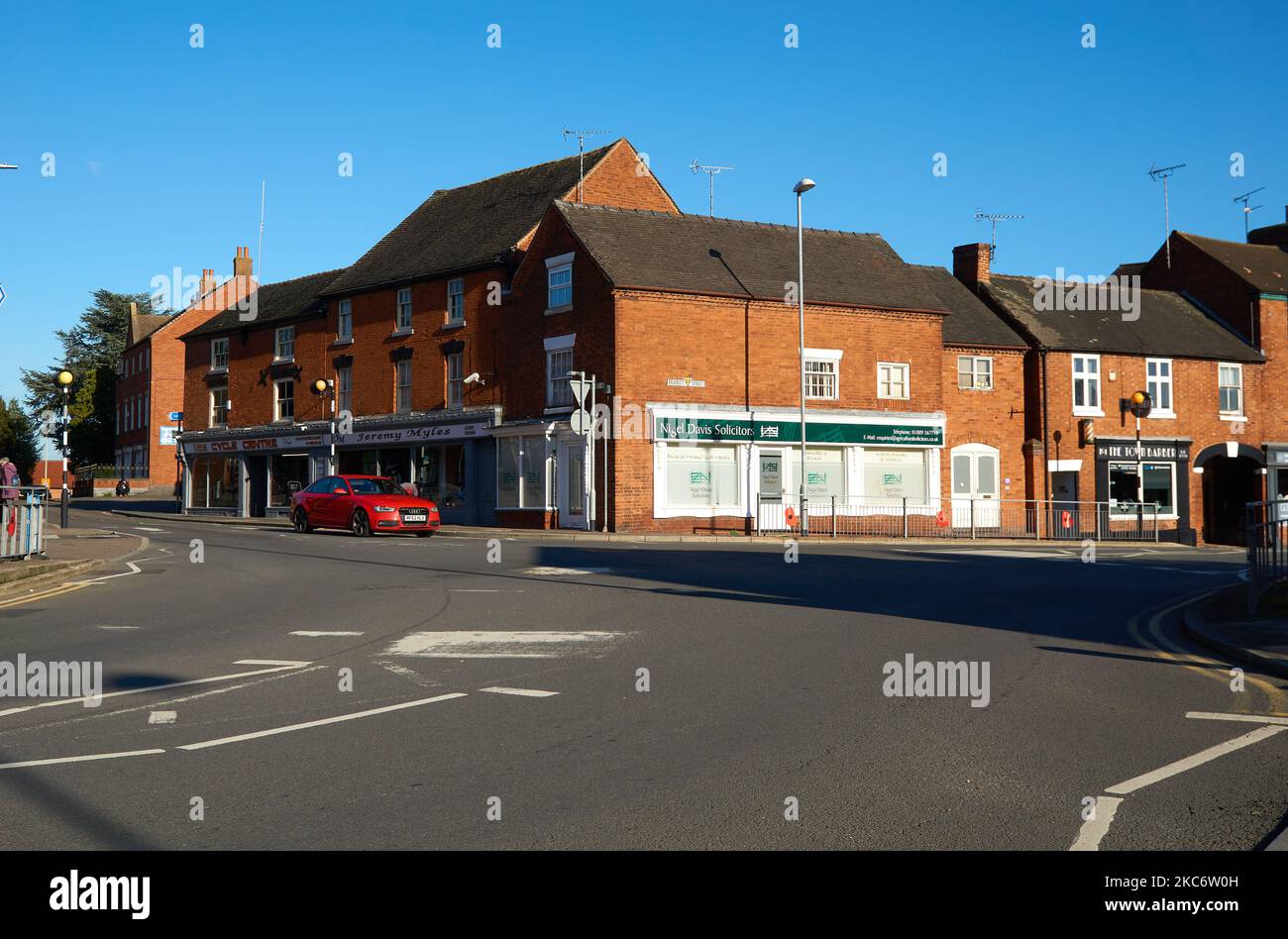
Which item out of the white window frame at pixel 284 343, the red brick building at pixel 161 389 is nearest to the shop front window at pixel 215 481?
the white window frame at pixel 284 343

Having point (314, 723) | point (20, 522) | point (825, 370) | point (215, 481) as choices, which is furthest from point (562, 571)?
point (215, 481)

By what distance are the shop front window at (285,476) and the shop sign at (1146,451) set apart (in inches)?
1158

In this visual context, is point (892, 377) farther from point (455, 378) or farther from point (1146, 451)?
point (455, 378)

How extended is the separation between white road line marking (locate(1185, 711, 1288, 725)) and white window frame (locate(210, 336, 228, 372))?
48365 mm

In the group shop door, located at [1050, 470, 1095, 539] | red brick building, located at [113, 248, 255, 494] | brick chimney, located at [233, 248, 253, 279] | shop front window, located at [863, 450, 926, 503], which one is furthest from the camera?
red brick building, located at [113, 248, 255, 494]

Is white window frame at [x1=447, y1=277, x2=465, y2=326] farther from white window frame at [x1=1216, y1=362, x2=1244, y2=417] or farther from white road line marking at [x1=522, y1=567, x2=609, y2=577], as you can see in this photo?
white window frame at [x1=1216, y1=362, x2=1244, y2=417]

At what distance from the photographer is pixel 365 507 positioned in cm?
2983

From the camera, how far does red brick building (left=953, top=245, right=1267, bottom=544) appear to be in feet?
136

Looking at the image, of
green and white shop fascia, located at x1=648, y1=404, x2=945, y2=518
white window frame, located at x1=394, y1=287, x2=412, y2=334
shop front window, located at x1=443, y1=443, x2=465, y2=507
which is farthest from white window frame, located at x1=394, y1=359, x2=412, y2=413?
green and white shop fascia, located at x1=648, y1=404, x2=945, y2=518

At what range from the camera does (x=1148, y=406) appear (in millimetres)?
42219

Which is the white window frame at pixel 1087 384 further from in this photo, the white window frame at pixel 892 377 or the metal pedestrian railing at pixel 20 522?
the metal pedestrian railing at pixel 20 522

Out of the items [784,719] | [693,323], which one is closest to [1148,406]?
[693,323]
